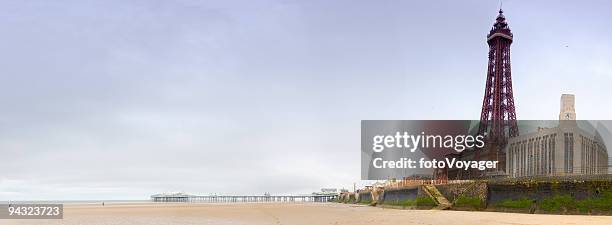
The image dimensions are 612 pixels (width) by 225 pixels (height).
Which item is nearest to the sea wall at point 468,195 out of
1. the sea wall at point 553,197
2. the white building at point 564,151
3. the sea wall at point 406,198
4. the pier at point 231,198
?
the sea wall at point 553,197

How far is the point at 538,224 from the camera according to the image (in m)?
21.3

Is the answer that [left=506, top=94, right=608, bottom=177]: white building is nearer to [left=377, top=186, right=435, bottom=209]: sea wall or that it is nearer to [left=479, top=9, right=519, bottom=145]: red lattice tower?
[left=377, top=186, right=435, bottom=209]: sea wall

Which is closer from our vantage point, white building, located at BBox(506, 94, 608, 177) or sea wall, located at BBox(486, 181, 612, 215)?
sea wall, located at BBox(486, 181, 612, 215)

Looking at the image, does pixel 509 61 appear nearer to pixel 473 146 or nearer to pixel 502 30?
pixel 502 30

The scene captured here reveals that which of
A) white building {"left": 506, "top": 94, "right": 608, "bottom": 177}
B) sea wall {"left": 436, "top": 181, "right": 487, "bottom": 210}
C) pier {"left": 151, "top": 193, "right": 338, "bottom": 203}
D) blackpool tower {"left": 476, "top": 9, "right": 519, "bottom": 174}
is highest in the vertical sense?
blackpool tower {"left": 476, "top": 9, "right": 519, "bottom": 174}

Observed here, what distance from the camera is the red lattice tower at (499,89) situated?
91938 mm

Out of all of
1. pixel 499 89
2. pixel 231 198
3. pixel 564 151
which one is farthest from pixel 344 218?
pixel 231 198

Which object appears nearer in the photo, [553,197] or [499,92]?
[553,197]

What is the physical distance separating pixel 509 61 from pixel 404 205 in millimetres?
60866

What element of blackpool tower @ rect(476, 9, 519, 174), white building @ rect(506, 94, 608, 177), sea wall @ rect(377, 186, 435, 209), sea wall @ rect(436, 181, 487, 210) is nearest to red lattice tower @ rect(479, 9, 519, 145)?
blackpool tower @ rect(476, 9, 519, 174)

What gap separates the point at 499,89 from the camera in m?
95.1

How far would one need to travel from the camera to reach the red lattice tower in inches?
3620

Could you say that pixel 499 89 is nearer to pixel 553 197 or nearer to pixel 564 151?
pixel 564 151

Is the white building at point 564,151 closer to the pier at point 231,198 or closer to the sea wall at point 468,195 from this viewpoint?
the sea wall at point 468,195
